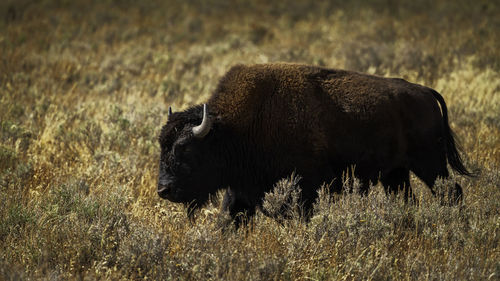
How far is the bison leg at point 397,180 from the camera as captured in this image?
556 centimetres

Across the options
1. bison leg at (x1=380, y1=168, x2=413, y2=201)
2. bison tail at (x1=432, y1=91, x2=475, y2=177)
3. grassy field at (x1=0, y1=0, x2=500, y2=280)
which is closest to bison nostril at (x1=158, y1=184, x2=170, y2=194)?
grassy field at (x1=0, y1=0, x2=500, y2=280)

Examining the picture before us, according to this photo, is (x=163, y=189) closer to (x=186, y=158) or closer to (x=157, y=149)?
(x=186, y=158)

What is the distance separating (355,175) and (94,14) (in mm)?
15811

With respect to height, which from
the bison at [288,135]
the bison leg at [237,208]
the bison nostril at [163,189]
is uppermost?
the bison at [288,135]

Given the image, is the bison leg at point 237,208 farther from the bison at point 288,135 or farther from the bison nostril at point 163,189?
the bison nostril at point 163,189

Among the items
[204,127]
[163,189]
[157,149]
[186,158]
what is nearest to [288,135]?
[204,127]

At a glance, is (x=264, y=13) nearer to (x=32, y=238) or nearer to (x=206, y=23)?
(x=206, y=23)

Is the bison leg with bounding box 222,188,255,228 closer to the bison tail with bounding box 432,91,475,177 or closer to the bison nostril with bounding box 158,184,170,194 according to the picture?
the bison nostril with bounding box 158,184,170,194

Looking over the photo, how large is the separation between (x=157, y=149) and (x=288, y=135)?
2.74m

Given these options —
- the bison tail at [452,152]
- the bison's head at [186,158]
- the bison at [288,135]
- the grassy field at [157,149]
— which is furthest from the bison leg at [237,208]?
the bison tail at [452,152]

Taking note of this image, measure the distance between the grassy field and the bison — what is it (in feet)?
1.02

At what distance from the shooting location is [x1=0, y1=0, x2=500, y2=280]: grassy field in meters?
3.69

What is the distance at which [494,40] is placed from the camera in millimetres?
14117

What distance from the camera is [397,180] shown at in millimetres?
5680
